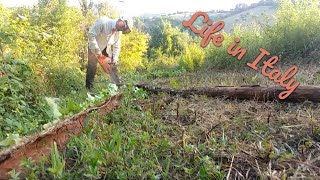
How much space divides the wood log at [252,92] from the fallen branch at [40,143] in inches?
58.6

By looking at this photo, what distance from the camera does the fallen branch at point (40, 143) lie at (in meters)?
1.61

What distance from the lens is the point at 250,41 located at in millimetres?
9141

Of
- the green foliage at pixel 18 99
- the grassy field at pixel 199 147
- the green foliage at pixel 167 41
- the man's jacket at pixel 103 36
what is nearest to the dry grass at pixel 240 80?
the man's jacket at pixel 103 36

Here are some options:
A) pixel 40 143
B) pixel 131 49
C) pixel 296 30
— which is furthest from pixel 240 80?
pixel 131 49

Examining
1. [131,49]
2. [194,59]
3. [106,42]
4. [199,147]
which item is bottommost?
[131,49]

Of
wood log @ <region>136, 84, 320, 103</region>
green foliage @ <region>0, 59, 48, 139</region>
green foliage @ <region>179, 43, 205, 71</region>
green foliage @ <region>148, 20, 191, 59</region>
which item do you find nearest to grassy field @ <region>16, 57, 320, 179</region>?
wood log @ <region>136, 84, 320, 103</region>

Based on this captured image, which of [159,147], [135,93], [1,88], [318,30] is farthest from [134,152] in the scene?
[318,30]

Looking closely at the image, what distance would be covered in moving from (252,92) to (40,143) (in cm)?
225

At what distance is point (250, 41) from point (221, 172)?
27.1 ft

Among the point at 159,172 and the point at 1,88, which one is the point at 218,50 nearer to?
the point at 1,88

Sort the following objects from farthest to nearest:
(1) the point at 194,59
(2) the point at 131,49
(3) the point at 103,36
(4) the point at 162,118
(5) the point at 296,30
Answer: (2) the point at 131,49
(1) the point at 194,59
(5) the point at 296,30
(3) the point at 103,36
(4) the point at 162,118

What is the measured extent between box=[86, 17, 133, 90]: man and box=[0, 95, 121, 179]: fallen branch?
3169 mm

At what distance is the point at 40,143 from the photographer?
1.88 meters

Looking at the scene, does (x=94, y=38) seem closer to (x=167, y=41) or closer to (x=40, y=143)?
(x=40, y=143)
